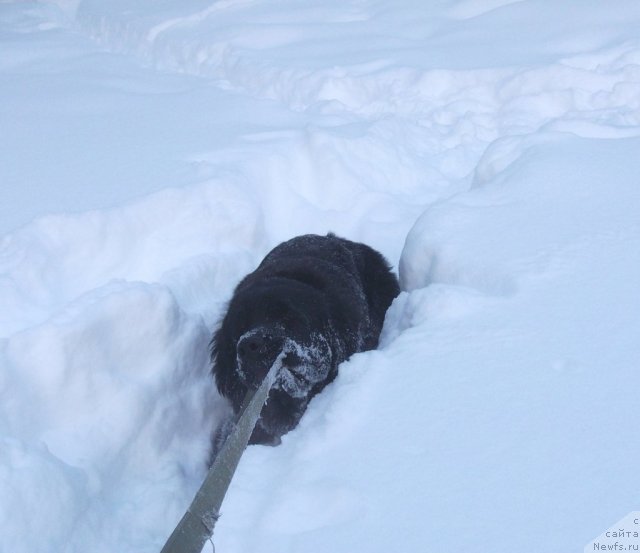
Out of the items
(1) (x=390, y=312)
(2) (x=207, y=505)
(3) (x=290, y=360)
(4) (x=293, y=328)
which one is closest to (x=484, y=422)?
(2) (x=207, y=505)

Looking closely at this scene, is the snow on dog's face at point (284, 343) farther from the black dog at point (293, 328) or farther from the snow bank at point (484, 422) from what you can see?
the snow bank at point (484, 422)

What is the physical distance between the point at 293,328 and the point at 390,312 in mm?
846

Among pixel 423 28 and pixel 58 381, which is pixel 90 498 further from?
pixel 423 28

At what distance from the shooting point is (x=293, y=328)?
2910 mm

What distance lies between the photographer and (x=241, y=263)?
13.1ft

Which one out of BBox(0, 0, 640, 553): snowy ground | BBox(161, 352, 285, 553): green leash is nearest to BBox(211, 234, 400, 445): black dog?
BBox(0, 0, 640, 553): snowy ground

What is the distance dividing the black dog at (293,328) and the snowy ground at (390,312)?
262mm

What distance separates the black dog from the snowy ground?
0.86ft

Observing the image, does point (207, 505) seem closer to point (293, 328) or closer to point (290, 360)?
point (290, 360)

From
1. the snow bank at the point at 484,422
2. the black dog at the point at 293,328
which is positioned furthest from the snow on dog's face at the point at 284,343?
the snow bank at the point at 484,422

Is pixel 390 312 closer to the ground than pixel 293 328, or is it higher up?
closer to the ground

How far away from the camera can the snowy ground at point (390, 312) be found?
1.72 m

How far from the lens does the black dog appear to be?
2777mm

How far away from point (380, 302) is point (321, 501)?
2.30 m
